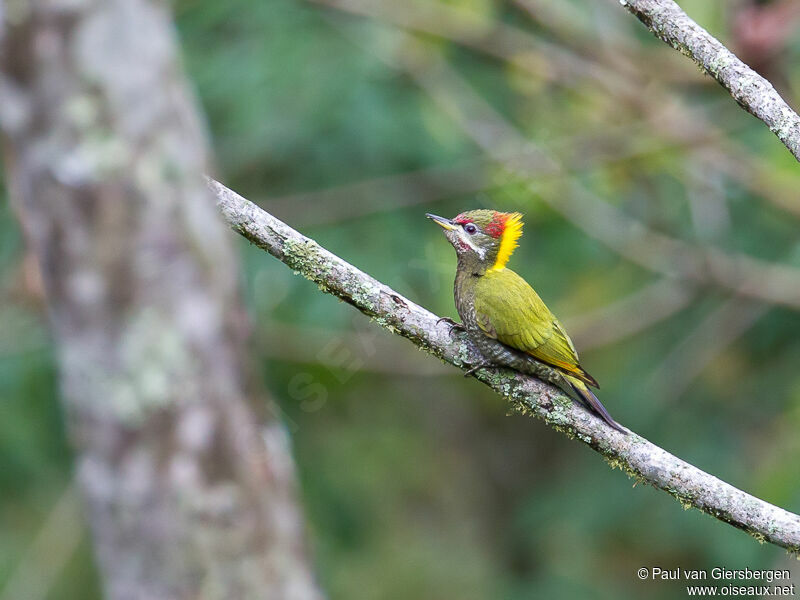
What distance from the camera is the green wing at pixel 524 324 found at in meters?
2.78

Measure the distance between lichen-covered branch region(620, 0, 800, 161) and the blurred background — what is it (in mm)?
3495

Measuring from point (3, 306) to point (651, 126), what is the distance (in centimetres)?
453

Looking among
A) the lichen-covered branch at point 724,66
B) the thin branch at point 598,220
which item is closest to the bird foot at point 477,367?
the lichen-covered branch at point 724,66

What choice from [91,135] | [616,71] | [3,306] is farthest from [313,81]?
[91,135]

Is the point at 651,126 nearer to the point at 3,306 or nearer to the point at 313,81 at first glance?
the point at 313,81

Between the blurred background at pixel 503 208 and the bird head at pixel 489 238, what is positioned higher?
the bird head at pixel 489 238

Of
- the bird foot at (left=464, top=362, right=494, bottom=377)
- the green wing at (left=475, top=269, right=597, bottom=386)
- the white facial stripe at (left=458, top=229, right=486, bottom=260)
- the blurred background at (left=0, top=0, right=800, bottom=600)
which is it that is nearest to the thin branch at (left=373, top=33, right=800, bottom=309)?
the blurred background at (left=0, top=0, right=800, bottom=600)

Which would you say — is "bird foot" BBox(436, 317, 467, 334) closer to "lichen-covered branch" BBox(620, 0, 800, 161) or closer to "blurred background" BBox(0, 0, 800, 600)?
"lichen-covered branch" BBox(620, 0, 800, 161)

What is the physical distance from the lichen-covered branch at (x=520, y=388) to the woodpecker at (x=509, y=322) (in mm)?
43

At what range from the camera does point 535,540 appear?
8.75m

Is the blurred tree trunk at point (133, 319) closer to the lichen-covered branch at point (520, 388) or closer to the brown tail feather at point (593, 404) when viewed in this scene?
the lichen-covered branch at point (520, 388)

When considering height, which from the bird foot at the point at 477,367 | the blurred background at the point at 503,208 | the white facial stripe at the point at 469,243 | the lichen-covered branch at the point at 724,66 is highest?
the lichen-covered branch at the point at 724,66

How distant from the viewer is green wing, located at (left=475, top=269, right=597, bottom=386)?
9.12ft

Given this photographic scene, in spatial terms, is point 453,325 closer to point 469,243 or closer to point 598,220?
point 469,243
